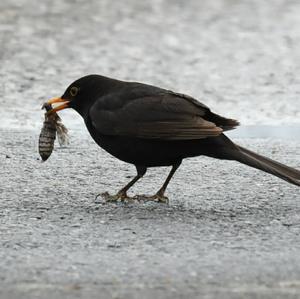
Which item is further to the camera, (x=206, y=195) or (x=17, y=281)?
(x=206, y=195)

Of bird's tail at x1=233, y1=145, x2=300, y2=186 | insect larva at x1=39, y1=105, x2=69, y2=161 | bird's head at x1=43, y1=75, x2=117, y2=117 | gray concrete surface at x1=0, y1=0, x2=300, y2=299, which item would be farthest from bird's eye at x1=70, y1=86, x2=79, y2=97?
bird's tail at x1=233, y1=145, x2=300, y2=186

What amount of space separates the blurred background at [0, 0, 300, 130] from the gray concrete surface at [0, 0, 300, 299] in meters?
0.02

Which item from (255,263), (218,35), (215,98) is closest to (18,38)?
(218,35)

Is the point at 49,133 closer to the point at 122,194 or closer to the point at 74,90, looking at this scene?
the point at 74,90

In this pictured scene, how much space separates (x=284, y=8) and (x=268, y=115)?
6979 mm

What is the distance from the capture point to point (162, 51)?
517 inches

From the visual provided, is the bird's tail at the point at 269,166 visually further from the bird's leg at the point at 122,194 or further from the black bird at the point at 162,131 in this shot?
the bird's leg at the point at 122,194

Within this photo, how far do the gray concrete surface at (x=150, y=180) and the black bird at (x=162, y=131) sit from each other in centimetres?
29

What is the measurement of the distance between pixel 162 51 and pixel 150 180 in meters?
5.71

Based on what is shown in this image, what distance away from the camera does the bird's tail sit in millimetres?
6531

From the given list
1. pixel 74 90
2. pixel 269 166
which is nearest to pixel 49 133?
pixel 74 90

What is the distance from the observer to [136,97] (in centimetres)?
679

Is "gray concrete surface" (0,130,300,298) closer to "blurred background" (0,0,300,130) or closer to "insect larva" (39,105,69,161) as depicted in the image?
"insect larva" (39,105,69,161)

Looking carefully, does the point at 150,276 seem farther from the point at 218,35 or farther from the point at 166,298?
the point at 218,35
